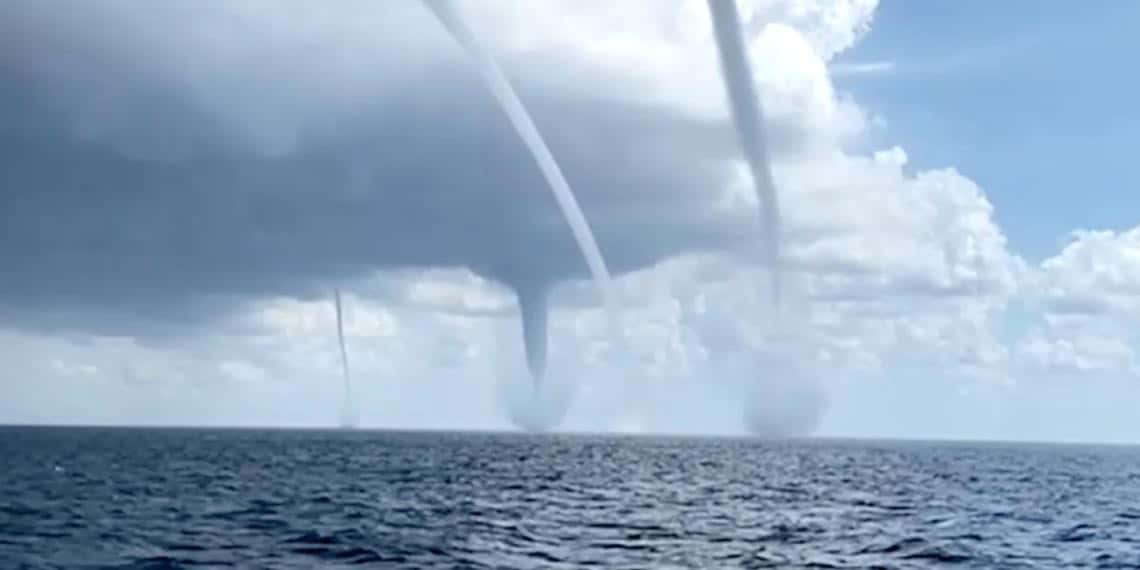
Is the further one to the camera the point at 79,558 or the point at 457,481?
the point at 457,481

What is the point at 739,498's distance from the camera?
6844 cm

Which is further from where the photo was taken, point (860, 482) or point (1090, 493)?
point (860, 482)

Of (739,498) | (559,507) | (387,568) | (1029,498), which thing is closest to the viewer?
(387,568)

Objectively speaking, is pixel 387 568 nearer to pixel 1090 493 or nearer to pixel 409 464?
pixel 1090 493

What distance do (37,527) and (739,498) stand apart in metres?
37.0

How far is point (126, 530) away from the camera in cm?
4319

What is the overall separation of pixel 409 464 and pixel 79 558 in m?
81.0

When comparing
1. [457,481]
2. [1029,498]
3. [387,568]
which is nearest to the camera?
[387,568]

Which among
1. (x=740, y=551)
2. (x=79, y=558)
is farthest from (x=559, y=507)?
(x=79, y=558)

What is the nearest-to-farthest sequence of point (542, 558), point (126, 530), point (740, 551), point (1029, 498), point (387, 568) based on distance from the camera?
point (387, 568) < point (542, 558) < point (740, 551) < point (126, 530) < point (1029, 498)

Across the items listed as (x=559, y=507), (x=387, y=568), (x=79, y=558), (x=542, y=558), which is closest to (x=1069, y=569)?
(x=542, y=558)

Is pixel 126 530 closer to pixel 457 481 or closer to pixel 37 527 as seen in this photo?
pixel 37 527

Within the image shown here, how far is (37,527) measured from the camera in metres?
43.4

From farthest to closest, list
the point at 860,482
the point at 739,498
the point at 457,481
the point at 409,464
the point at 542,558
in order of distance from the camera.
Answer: the point at 409,464 < the point at 860,482 < the point at 457,481 < the point at 739,498 < the point at 542,558
